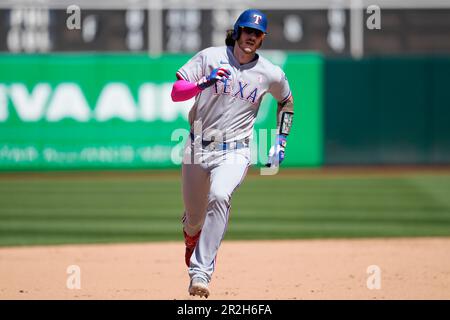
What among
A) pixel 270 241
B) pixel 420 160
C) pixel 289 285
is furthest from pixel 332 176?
pixel 289 285

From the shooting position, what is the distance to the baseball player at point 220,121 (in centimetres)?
573

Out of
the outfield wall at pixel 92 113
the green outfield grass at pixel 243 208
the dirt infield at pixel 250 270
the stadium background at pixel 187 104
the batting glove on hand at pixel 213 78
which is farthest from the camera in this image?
the outfield wall at pixel 92 113

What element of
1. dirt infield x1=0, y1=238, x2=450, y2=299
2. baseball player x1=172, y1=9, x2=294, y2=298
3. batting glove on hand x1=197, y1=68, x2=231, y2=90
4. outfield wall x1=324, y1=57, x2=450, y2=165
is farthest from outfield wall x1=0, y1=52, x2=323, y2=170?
batting glove on hand x1=197, y1=68, x2=231, y2=90

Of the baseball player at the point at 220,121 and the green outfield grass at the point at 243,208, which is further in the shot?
the green outfield grass at the point at 243,208

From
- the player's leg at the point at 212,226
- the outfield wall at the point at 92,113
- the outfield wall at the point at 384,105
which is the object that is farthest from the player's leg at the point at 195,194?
the outfield wall at the point at 384,105

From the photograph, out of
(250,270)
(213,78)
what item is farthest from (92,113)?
(213,78)

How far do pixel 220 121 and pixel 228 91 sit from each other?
0.67 ft

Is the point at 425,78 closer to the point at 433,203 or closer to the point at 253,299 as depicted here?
the point at 433,203

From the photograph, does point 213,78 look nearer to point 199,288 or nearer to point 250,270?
point 199,288

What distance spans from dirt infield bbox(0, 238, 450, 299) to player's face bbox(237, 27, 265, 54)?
64.0 inches

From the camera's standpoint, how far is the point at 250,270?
727cm

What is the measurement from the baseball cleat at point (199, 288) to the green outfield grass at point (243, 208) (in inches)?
143

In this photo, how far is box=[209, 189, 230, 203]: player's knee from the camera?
A: 18.7 feet

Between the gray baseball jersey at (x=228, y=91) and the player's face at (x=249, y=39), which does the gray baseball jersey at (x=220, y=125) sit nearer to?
the gray baseball jersey at (x=228, y=91)
